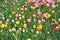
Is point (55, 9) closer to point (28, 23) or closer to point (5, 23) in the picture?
point (28, 23)

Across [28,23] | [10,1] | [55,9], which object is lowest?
[28,23]

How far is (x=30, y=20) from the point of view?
541cm

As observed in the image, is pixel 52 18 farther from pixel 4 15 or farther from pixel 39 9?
pixel 4 15

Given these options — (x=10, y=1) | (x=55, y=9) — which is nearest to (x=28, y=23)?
(x=55, y=9)

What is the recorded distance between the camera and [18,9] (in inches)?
249

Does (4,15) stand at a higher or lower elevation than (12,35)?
higher

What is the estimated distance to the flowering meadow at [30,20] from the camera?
16.2ft

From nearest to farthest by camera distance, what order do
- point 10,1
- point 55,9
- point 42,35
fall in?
1. point 42,35
2. point 55,9
3. point 10,1

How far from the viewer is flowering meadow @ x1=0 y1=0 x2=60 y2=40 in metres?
4.94

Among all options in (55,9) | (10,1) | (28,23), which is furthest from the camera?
(10,1)

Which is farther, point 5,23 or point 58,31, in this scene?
point 5,23

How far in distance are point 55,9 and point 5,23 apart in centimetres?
141

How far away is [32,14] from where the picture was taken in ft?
18.9

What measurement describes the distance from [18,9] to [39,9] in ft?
2.01
